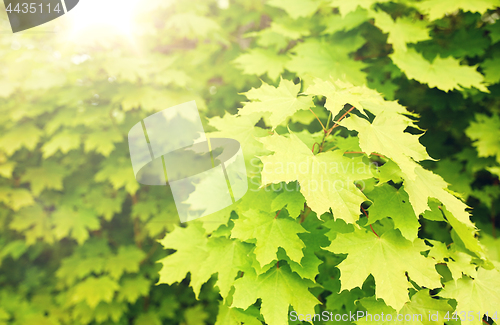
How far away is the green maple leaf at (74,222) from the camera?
2.44 m

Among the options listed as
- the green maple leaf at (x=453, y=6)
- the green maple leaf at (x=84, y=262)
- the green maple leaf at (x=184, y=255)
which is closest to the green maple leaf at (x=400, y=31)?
the green maple leaf at (x=453, y=6)

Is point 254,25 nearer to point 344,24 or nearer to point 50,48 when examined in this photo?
point 344,24

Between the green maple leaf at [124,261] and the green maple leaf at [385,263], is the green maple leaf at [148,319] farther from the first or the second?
the green maple leaf at [385,263]

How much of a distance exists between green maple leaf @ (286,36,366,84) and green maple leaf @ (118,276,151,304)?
2.51m

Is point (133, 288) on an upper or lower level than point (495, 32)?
lower

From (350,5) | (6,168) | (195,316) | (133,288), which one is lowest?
(195,316)

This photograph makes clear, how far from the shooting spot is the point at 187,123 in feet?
7.95

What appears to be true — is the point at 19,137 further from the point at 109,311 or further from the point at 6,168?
the point at 109,311

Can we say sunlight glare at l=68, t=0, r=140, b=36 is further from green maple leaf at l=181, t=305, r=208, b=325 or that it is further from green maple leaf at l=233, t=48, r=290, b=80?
green maple leaf at l=181, t=305, r=208, b=325

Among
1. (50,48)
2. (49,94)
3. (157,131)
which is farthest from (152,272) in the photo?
(50,48)

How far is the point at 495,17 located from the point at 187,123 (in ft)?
9.68

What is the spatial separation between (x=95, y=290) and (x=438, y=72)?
350 centimetres

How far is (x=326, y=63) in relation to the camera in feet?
6.76

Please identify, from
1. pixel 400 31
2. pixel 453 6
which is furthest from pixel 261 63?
pixel 453 6
